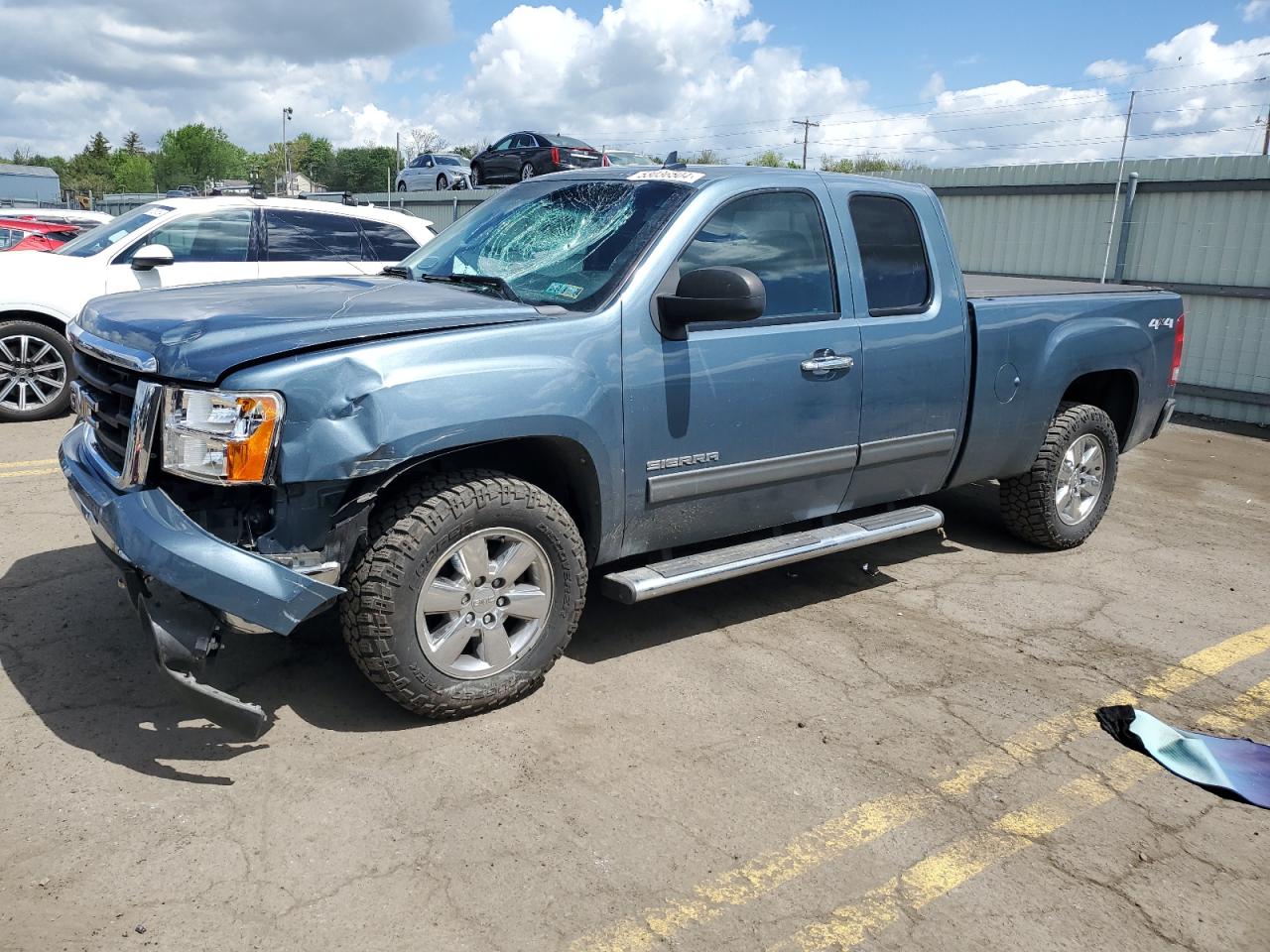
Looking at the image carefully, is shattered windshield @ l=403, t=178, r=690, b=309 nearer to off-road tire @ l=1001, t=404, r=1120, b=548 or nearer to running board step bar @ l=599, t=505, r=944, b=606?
running board step bar @ l=599, t=505, r=944, b=606

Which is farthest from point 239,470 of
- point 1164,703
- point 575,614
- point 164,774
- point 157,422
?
point 1164,703

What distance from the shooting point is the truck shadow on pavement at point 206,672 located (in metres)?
3.44

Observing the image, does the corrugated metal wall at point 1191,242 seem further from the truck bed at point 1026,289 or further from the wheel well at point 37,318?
the wheel well at point 37,318

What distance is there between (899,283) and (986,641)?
1.70 metres

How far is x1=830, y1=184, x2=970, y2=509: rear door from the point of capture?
4625 mm

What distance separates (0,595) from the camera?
450 cm

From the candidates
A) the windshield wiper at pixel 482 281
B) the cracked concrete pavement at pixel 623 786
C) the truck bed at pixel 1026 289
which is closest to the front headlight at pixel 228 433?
the cracked concrete pavement at pixel 623 786

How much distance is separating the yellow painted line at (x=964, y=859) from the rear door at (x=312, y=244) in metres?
6.75

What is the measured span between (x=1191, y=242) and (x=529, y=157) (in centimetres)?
1564

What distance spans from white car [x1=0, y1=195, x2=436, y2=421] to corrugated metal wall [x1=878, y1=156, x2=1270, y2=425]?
5616mm

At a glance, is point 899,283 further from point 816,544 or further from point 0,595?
point 0,595

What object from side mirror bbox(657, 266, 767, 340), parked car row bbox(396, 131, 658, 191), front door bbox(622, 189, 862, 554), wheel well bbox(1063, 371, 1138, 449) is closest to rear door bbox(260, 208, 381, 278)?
front door bbox(622, 189, 862, 554)

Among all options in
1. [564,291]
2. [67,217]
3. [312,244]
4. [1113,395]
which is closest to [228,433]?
[564,291]

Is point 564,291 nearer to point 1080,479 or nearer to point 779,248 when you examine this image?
point 779,248
